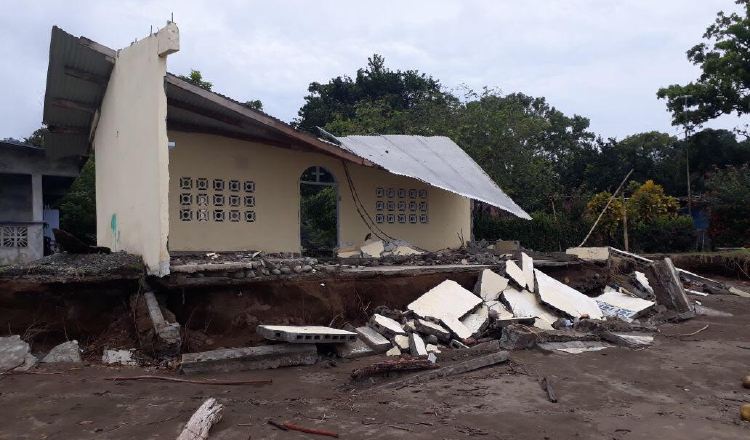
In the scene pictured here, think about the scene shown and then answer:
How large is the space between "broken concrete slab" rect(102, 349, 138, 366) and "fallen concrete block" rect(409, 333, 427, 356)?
10.9 feet

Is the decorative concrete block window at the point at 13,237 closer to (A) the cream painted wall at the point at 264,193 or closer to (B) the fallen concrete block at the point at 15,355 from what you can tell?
(A) the cream painted wall at the point at 264,193

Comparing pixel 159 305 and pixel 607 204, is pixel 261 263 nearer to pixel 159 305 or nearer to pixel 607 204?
pixel 159 305

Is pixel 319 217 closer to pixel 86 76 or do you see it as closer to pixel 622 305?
pixel 86 76

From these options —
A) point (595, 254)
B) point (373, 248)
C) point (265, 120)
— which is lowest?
point (595, 254)

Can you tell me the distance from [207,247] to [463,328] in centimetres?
599

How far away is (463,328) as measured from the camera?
26.1 ft

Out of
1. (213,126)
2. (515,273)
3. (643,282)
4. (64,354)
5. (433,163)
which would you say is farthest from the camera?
(433,163)

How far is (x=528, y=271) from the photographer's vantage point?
32.7 ft

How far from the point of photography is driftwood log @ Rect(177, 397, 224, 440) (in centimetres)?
404

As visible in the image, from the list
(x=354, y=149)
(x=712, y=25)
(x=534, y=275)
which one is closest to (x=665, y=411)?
(x=534, y=275)

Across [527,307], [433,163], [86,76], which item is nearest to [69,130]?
[86,76]

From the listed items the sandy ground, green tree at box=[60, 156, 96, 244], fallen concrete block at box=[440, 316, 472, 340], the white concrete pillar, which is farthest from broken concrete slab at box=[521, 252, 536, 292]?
green tree at box=[60, 156, 96, 244]

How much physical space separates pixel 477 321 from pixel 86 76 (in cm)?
816

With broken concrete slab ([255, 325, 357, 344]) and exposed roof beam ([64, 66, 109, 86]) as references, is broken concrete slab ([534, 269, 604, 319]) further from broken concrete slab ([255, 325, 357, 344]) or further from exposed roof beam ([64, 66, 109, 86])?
exposed roof beam ([64, 66, 109, 86])
